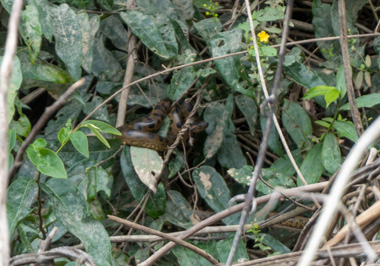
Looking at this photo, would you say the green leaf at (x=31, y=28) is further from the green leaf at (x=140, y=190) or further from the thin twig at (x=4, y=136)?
the thin twig at (x=4, y=136)

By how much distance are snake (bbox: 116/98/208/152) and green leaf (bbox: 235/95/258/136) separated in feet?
0.91

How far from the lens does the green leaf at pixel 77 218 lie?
7.86ft

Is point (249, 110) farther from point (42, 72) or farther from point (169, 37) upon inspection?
point (42, 72)

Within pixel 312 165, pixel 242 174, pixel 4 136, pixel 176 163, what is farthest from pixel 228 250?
pixel 4 136

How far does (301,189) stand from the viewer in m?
2.29

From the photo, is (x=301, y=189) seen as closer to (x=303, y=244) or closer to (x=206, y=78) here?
(x=303, y=244)

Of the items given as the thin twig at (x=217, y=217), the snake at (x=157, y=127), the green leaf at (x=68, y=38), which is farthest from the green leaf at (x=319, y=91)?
the green leaf at (x=68, y=38)

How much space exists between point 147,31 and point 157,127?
3.00 feet

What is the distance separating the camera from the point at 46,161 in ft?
7.38

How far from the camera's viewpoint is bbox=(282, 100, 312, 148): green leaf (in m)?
3.36

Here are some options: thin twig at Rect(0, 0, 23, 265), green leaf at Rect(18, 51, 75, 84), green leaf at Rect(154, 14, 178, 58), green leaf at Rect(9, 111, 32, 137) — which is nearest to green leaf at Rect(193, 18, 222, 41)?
green leaf at Rect(154, 14, 178, 58)

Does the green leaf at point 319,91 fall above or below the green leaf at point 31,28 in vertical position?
below

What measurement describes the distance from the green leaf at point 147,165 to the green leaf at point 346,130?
1.03 metres

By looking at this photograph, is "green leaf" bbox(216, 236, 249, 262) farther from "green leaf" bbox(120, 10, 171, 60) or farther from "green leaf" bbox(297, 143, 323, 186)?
"green leaf" bbox(120, 10, 171, 60)
